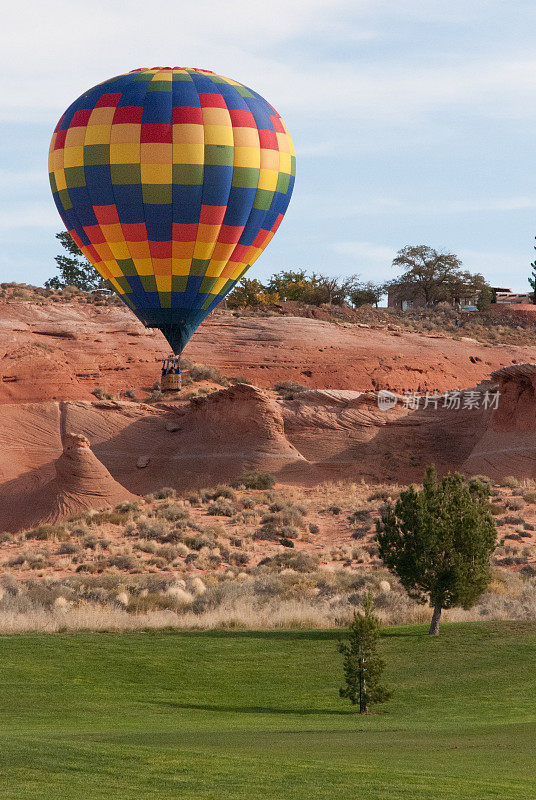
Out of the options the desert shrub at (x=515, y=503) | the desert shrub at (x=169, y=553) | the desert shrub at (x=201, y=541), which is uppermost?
the desert shrub at (x=515, y=503)

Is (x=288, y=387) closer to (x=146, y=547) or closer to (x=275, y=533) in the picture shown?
(x=275, y=533)

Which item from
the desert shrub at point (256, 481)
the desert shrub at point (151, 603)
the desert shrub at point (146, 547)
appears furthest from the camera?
the desert shrub at point (256, 481)

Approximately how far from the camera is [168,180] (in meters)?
42.5

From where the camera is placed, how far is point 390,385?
68125mm

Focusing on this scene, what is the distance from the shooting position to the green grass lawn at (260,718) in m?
10.2

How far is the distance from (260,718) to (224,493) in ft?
100

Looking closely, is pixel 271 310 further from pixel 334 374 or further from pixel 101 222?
pixel 101 222

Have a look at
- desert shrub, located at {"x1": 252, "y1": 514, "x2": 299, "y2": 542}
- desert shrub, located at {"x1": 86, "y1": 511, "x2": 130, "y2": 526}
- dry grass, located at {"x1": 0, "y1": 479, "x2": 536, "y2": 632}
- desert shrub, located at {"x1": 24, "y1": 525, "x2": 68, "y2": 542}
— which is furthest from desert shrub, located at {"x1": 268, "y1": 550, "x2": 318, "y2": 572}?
desert shrub, located at {"x1": 24, "y1": 525, "x2": 68, "y2": 542}

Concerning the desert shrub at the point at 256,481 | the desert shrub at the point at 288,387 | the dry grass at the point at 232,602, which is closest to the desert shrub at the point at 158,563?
the dry grass at the point at 232,602

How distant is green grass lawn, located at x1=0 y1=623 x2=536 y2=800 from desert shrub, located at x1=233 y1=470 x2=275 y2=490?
79.3 feet

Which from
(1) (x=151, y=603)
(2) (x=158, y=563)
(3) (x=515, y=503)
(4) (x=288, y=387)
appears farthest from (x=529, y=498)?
(4) (x=288, y=387)

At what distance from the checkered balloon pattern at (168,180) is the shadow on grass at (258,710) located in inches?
1119

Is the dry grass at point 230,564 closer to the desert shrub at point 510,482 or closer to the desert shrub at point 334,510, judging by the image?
the desert shrub at point 510,482

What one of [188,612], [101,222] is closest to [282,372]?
[101,222]
